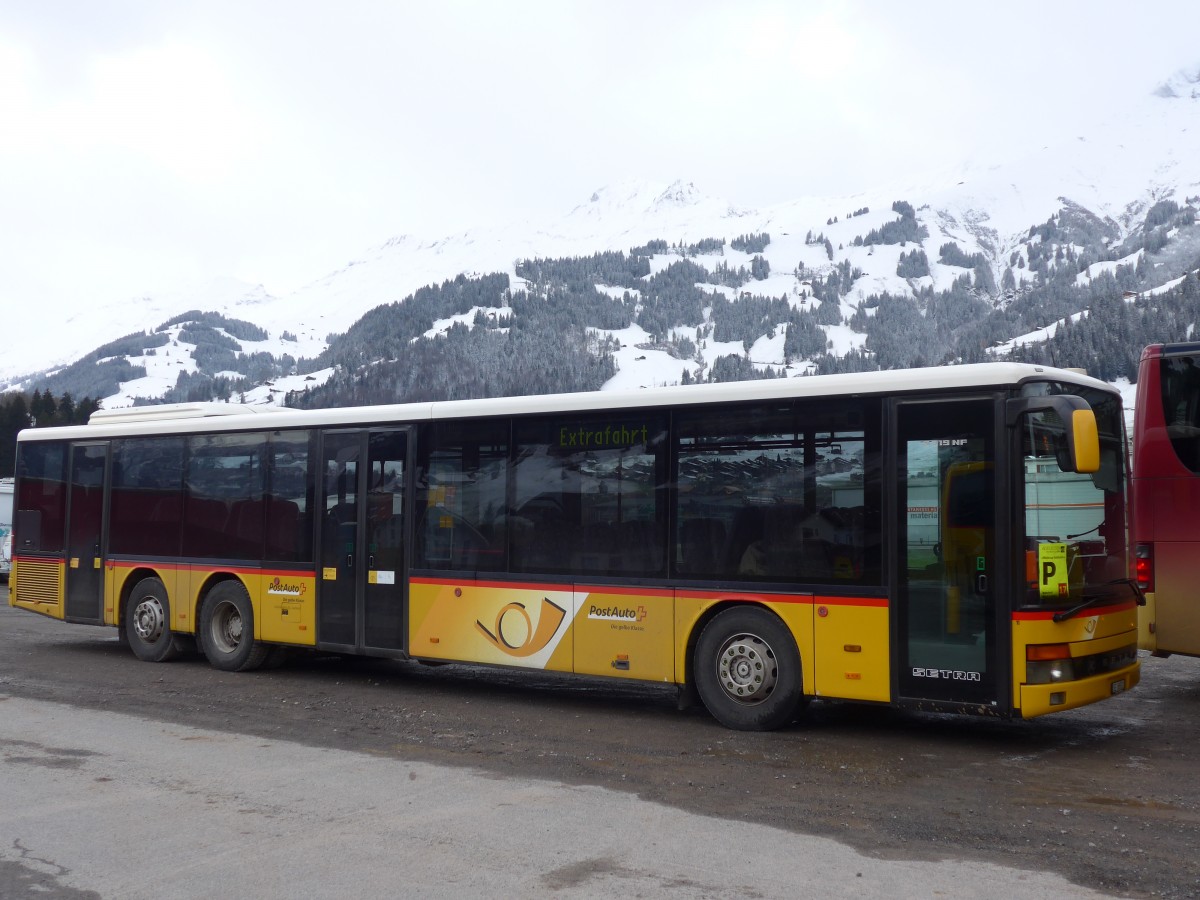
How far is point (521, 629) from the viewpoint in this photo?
398 inches

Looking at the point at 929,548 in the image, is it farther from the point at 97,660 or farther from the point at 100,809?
the point at 97,660

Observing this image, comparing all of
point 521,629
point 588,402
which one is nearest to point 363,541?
point 521,629

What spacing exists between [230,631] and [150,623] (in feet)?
4.40

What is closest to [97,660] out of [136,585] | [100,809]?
[136,585]

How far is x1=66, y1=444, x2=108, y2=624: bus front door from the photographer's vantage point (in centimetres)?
1402

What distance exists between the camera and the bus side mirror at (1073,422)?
7.53 metres

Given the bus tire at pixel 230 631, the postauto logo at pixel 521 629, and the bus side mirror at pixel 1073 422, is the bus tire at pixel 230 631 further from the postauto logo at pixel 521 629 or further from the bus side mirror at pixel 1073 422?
the bus side mirror at pixel 1073 422

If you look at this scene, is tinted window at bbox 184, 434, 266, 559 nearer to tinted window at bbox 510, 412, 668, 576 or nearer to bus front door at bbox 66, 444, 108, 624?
bus front door at bbox 66, 444, 108, 624

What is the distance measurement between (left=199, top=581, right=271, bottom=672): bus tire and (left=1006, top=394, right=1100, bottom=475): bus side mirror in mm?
8276

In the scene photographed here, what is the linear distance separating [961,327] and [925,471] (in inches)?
7522

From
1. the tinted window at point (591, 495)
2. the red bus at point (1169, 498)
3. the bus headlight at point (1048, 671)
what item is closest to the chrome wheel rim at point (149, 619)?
the tinted window at point (591, 495)

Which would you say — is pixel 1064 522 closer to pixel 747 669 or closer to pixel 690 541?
pixel 747 669

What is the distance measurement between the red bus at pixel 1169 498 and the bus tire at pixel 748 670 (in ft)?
12.0

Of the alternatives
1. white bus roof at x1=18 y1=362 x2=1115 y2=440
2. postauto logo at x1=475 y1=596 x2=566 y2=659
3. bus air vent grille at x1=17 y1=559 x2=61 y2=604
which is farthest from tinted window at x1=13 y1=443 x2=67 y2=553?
postauto logo at x1=475 y1=596 x2=566 y2=659
